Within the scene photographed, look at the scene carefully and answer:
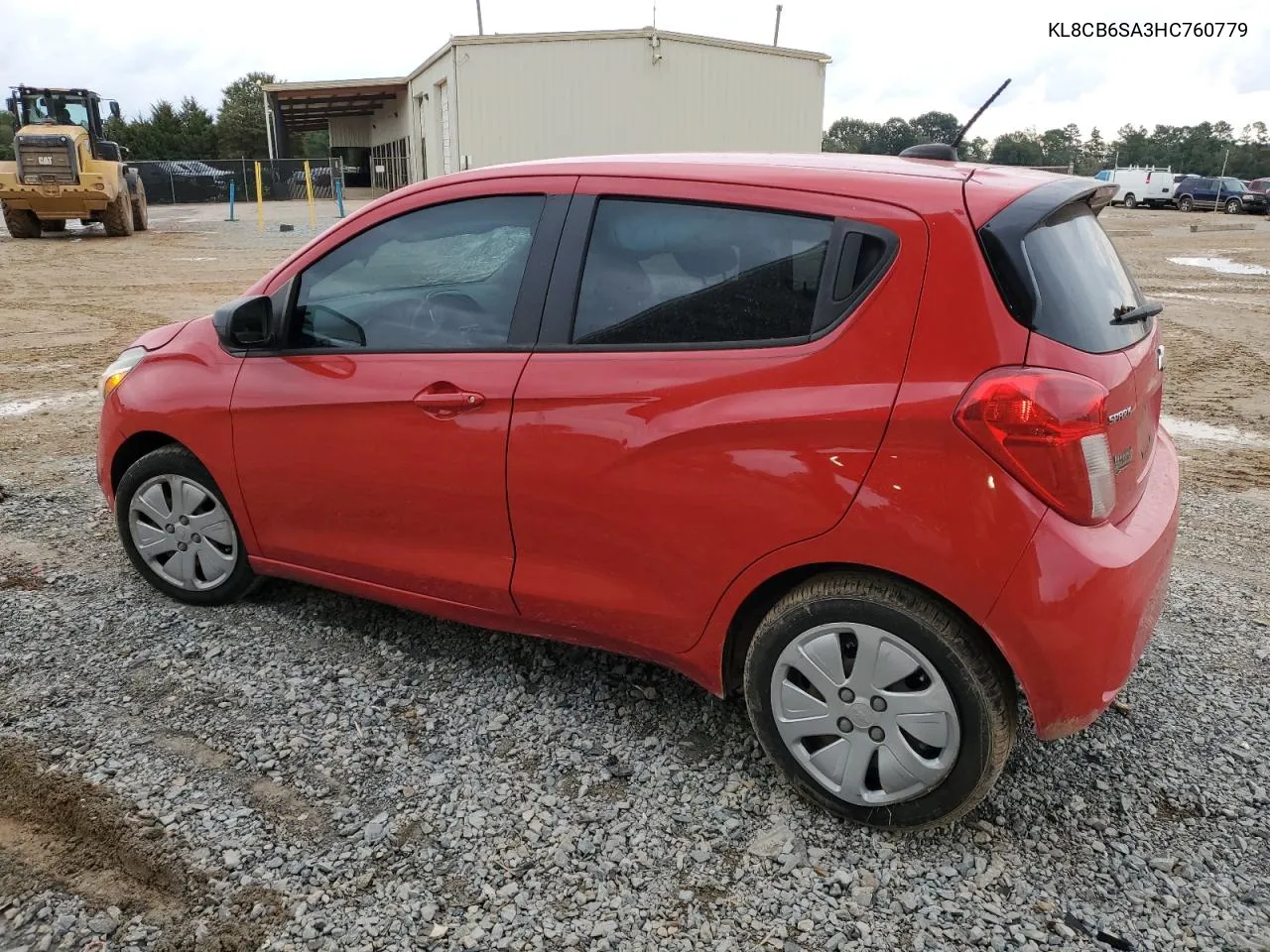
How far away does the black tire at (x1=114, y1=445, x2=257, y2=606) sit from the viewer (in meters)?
3.72

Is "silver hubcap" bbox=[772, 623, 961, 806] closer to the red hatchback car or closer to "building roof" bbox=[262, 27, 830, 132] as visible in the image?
the red hatchback car

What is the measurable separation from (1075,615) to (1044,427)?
17.6 inches

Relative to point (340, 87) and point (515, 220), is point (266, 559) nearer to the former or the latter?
point (515, 220)

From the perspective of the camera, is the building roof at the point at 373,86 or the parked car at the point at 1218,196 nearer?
the building roof at the point at 373,86

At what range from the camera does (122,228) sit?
23422mm

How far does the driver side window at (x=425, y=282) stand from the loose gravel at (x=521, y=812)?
1189mm

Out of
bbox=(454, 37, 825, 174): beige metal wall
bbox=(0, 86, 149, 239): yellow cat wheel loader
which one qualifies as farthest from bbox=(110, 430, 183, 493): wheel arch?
bbox=(454, 37, 825, 174): beige metal wall

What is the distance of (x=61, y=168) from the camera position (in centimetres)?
2098

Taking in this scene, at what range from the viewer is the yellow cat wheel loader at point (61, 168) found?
822 inches

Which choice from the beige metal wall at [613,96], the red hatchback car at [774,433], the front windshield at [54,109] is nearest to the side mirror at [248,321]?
the red hatchback car at [774,433]

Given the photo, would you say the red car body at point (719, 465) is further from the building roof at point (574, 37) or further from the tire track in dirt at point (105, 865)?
the building roof at point (574, 37)

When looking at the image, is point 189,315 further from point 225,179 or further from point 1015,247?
point 225,179

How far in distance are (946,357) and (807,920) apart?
4.56 ft

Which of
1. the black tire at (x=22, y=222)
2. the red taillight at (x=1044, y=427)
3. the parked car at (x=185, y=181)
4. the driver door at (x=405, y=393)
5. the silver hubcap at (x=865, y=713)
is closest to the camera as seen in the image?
the red taillight at (x=1044, y=427)
